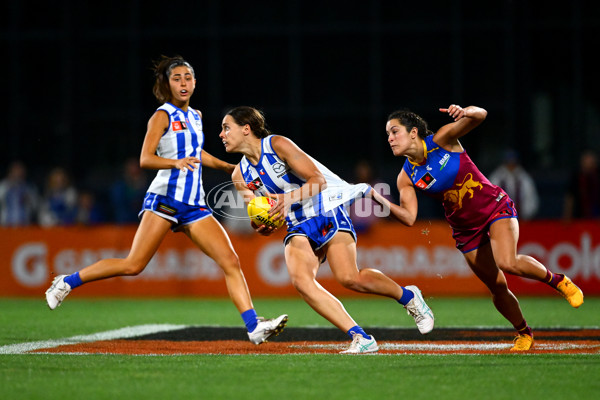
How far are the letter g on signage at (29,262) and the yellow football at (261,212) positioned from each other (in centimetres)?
826

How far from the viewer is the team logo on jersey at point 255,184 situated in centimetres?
730

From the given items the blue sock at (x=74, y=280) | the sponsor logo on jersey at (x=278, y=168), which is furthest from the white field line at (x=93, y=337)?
the sponsor logo on jersey at (x=278, y=168)

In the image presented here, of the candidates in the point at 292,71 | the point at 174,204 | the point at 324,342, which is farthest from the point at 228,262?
the point at 292,71

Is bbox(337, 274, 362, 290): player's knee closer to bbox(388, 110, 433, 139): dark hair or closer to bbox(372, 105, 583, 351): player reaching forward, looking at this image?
bbox(372, 105, 583, 351): player reaching forward

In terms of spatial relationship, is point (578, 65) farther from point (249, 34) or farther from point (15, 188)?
point (15, 188)

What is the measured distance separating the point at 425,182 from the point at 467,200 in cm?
37

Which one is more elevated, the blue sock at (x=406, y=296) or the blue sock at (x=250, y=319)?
the blue sock at (x=406, y=296)

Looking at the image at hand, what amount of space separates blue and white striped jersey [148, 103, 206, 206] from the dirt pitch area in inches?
51.2

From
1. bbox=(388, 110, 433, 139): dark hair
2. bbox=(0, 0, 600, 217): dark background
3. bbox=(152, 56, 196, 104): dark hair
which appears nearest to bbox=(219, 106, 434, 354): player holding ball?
bbox=(388, 110, 433, 139): dark hair

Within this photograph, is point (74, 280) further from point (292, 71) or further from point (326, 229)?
point (292, 71)

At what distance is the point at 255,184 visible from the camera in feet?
24.1

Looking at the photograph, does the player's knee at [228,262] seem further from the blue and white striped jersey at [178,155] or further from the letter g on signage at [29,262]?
the letter g on signage at [29,262]

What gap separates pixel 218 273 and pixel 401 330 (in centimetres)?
554

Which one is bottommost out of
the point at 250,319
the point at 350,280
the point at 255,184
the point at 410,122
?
the point at 250,319
